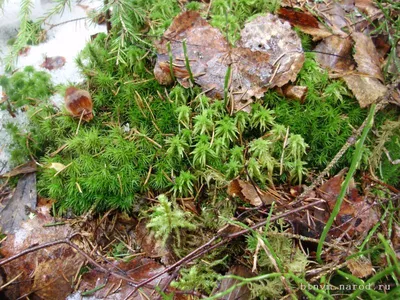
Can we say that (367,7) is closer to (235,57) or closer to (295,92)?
(295,92)

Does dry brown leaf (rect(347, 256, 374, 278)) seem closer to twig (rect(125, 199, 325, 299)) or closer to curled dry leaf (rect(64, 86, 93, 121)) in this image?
twig (rect(125, 199, 325, 299))

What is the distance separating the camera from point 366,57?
2.74 m

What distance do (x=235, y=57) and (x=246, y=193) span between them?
3.45ft

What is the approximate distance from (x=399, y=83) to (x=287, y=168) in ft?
3.82

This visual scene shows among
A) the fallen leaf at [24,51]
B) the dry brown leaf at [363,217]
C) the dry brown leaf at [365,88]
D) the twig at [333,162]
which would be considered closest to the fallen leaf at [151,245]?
the twig at [333,162]

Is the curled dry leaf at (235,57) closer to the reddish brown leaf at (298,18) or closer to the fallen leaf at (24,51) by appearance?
the reddish brown leaf at (298,18)

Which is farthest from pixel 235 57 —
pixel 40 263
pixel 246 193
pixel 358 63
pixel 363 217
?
pixel 40 263

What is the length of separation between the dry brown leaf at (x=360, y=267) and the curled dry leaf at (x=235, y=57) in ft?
4.00

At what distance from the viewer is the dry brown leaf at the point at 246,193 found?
7.53ft

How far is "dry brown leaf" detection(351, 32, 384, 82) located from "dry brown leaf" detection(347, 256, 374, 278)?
1.38m

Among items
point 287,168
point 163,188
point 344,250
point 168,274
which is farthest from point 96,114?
point 344,250

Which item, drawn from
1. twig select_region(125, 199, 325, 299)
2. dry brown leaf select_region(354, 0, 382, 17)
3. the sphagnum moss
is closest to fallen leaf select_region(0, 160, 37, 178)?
the sphagnum moss

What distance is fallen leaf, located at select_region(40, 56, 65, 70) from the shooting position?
9.91 ft

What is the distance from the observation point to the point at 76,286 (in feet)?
7.20
